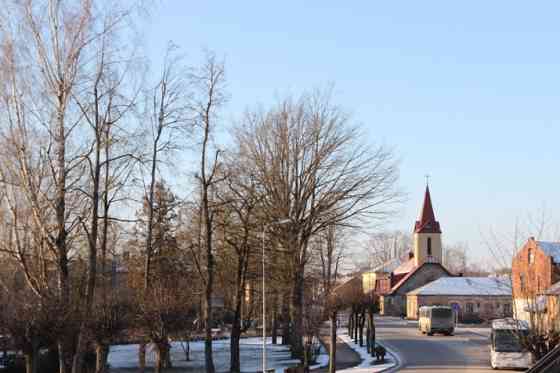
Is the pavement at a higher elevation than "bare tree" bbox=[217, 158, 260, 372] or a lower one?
lower

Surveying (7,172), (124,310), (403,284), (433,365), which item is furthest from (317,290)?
(403,284)

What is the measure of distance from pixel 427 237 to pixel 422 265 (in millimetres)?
4735

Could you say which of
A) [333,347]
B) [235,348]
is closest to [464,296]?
[235,348]

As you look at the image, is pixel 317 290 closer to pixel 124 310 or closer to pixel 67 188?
pixel 124 310

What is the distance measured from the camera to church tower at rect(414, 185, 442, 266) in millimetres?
109125

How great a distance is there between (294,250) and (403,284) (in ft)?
232

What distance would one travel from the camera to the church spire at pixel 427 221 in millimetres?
109500

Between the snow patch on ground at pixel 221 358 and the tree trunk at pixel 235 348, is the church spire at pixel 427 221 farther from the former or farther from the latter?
the tree trunk at pixel 235 348

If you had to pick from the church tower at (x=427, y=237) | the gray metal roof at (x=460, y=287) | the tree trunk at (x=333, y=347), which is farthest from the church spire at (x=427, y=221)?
the tree trunk at (x=333, y=347)

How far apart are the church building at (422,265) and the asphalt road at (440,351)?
37.1 meters

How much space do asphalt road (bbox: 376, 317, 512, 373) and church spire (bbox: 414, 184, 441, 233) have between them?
40.6m

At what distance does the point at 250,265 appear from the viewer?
40844 millimetres

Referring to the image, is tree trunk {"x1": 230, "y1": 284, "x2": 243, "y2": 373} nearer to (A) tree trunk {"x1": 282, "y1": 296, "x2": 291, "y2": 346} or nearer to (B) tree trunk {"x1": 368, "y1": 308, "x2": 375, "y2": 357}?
(A) tree trunk {"x1": 282, "y1": 296, "x2": 291, "y2": 346}

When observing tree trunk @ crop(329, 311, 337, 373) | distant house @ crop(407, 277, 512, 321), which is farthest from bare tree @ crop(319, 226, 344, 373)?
distant house @ crop(407, 277, 512, 321)
